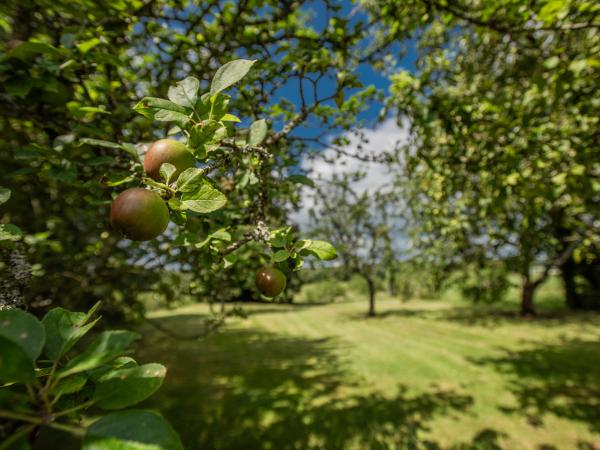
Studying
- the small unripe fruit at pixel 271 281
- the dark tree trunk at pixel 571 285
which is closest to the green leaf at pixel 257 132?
the small unripe fruit at pixel 271 281

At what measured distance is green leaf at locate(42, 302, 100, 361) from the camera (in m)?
0.89

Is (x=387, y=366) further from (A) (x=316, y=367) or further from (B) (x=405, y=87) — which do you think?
(B) (x=405, y=87)

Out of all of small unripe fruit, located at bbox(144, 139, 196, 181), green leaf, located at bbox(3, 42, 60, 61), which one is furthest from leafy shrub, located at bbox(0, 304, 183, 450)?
green leaf, located at bbox(3, 42, 60, 61)

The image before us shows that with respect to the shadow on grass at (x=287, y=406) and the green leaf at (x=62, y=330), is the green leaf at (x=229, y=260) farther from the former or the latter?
the shadow on grass at (x=287, y=406)

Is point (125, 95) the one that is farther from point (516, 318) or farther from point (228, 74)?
point (516, 318)

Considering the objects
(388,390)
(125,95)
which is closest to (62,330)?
(125,95)

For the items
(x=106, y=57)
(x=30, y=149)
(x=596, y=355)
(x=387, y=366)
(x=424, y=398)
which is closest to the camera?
(x=30, y=149)

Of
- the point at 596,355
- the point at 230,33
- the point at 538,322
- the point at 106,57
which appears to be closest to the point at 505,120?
the point at 230,33

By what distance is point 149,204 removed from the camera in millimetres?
1095

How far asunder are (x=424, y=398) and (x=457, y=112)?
21.6ft

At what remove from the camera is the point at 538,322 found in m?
17.5

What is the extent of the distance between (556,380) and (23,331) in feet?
36.8

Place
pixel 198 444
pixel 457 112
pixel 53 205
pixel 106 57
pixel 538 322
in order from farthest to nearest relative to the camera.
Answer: pixel 538 322 → pixel 53 205 → pixel 198 444 → pixel 457 112 → pixel 106 57

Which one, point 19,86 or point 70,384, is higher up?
point 19,86
